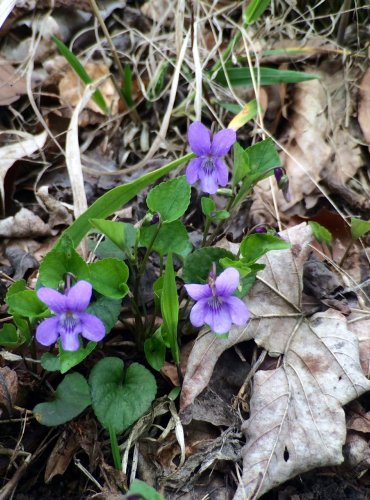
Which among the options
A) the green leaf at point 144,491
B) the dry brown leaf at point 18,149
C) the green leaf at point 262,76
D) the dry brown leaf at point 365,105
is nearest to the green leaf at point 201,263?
the green leaf at point 144,491

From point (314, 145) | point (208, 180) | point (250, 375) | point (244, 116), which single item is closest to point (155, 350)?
point (250, 375)

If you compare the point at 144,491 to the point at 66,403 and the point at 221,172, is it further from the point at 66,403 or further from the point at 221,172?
the point at 221,172

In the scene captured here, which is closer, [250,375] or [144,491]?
[144,491]

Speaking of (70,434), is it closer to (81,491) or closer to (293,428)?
(81,491)

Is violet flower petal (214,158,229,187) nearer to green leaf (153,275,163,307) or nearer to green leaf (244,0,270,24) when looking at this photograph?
green leaf (153,275,163,307)

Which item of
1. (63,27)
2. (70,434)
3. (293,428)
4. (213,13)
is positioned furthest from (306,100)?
(70,434)

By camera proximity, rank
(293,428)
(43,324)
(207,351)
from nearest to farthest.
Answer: (43,324) < (293,428) < (207,351)

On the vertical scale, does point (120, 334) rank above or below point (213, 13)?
below

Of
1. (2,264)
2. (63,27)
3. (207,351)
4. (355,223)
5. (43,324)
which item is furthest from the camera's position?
(63,27)
